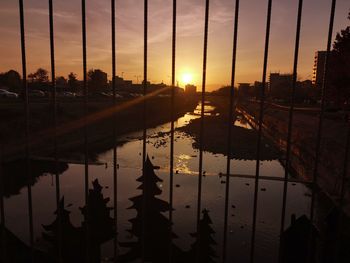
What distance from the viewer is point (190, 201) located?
56.2 ft

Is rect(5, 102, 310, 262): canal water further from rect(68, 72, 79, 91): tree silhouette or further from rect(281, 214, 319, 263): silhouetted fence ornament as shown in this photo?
rect(68, 72, 79, 91): tree silhouette

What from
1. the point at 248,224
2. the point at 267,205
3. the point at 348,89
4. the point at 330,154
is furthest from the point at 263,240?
the point at 348,89

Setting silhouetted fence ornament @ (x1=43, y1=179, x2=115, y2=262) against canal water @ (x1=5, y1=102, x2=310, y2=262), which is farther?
canal water @ (x1=5, y1=102, x2=310, y2=262)

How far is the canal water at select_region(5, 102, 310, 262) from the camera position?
12.9 m

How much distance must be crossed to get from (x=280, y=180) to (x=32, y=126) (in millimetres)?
26373

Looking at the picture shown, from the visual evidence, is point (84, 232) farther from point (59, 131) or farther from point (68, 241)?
point (59, 131)

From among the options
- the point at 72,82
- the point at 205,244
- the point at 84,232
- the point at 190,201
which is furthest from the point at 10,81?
the point at 205,244

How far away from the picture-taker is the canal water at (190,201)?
12898 mm

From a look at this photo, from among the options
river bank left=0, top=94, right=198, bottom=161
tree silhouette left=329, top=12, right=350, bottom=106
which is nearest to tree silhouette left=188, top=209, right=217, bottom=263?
river bank left=0, top=94, right=198, bottom=161

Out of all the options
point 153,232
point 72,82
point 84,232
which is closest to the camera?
point 84,232

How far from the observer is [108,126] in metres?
45.4

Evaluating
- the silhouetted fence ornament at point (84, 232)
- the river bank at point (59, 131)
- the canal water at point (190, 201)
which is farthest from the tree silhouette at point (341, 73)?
the silhouetted fence ornament at point (84, 232)

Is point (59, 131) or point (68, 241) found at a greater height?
point (68, 241)

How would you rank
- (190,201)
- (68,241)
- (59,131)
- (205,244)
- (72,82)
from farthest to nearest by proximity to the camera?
(72,82) → (59,131) → (190,201) → (205,244) → (68,241)
